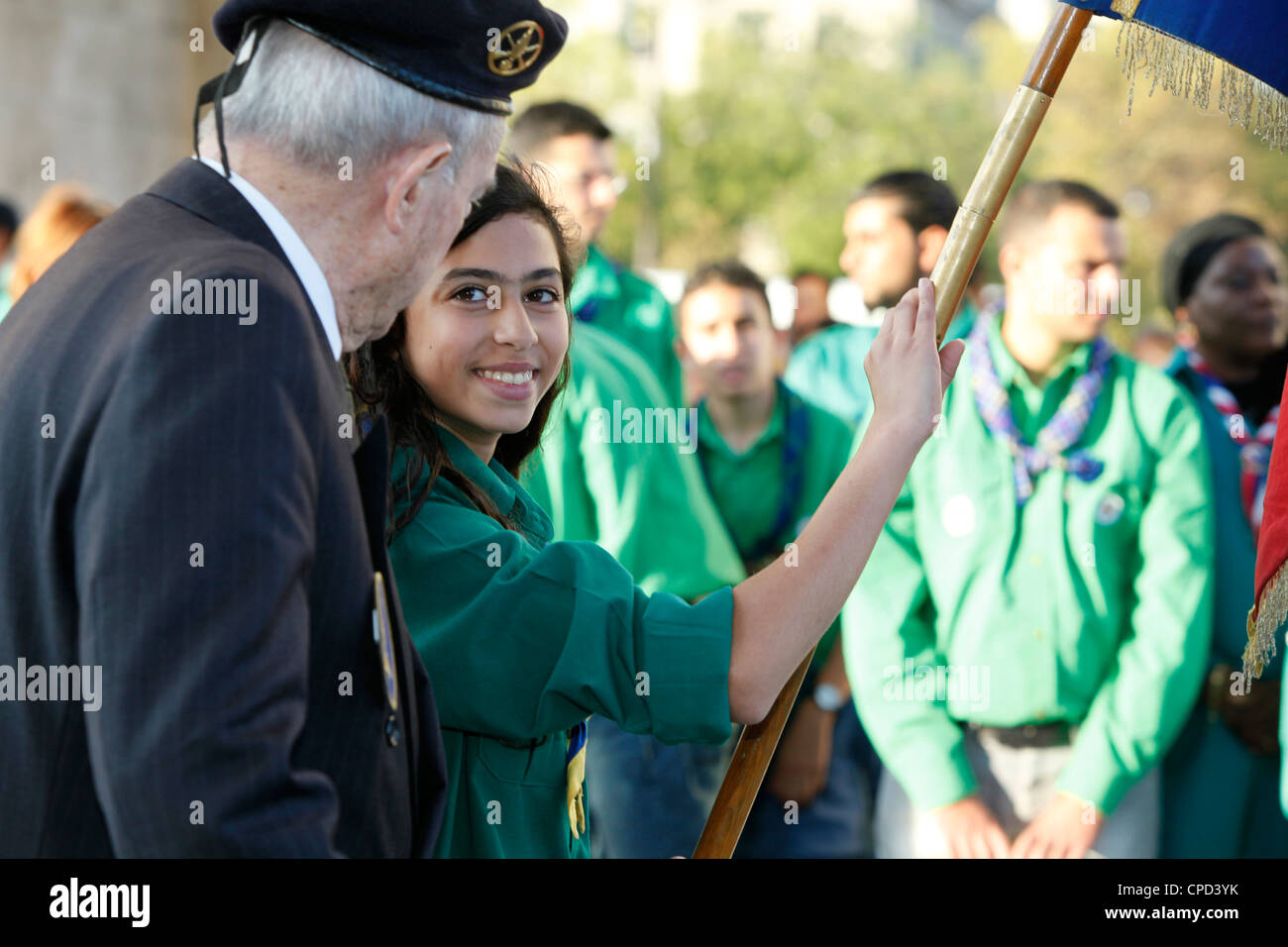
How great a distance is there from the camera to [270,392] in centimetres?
133

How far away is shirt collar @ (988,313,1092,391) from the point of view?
13.2 ft

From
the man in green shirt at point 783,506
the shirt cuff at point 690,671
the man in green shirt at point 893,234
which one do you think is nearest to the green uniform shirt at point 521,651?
the shirt cuff at point 690,671

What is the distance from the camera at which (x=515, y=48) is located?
1654 mm

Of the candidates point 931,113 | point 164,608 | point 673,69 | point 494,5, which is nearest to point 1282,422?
point 494,5

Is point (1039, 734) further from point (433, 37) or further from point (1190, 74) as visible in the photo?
point (433, 37)

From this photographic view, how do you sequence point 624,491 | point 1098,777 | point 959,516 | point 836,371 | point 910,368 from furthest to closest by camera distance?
1. point 836,371
2. point 624,491
3. point 959,516
4. point 1098,777
5. point 910,368


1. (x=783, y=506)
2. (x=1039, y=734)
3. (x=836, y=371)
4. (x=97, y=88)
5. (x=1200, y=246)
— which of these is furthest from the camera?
(x=97, y=88)

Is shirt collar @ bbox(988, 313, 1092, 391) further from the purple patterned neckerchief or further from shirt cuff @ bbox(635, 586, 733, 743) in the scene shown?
shirt cuff @ bbox(635, 586, 733, 743)

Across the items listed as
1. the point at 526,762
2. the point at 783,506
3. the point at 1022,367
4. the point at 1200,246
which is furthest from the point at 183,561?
the point at 1200,246

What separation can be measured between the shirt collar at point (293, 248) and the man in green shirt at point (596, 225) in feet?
10.2

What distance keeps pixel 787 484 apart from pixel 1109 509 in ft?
3.69

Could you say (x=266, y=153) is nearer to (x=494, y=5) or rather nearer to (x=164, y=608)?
(x=494, y=5)

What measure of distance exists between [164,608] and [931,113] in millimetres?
35134

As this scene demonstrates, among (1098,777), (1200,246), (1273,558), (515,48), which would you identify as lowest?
(1098,777)
